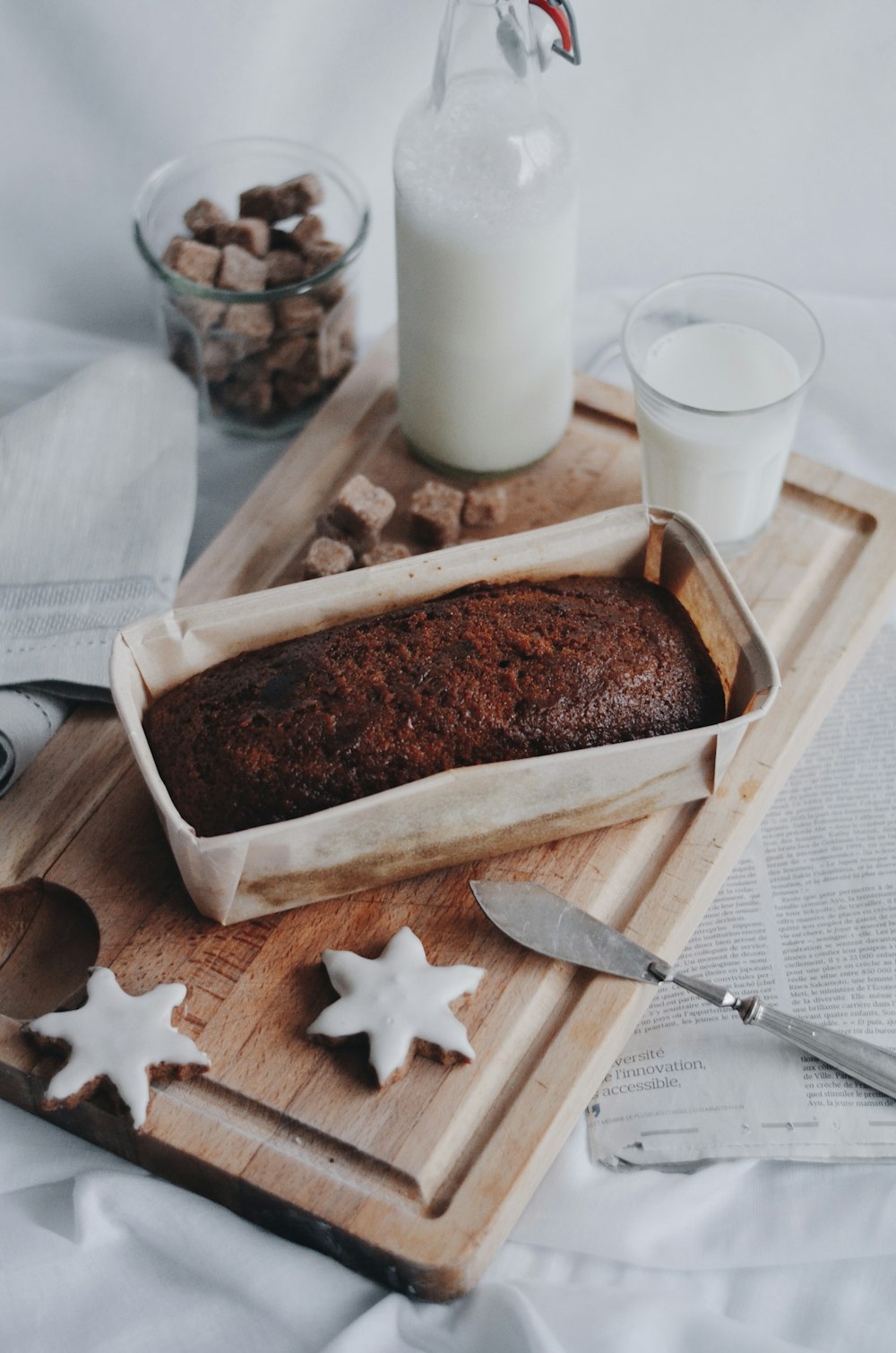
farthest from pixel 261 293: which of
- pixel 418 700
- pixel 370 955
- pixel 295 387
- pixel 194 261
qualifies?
pixel 370 955

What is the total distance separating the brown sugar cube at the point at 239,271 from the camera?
2969mm

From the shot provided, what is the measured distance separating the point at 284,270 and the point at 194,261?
194 millimetres

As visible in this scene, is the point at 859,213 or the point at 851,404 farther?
the point at 859,213

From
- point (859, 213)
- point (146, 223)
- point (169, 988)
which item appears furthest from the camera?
point (859, 213)

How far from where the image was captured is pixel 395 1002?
2062mm

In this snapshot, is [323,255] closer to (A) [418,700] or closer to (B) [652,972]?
(A) [418,700]

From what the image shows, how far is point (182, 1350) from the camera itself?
6.39 feet

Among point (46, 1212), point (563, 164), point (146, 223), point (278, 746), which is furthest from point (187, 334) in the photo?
point (46, 1212)

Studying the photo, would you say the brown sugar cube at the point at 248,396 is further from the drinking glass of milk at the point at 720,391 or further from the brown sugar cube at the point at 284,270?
the drinking glass of milk at the point at 720,391

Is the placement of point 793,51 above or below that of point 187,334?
above

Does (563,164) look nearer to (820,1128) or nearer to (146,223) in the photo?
(146,223)

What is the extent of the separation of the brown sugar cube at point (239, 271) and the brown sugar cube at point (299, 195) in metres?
0.17

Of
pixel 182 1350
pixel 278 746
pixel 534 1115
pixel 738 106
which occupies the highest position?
pixel 738 106

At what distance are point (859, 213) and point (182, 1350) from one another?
115 inches
